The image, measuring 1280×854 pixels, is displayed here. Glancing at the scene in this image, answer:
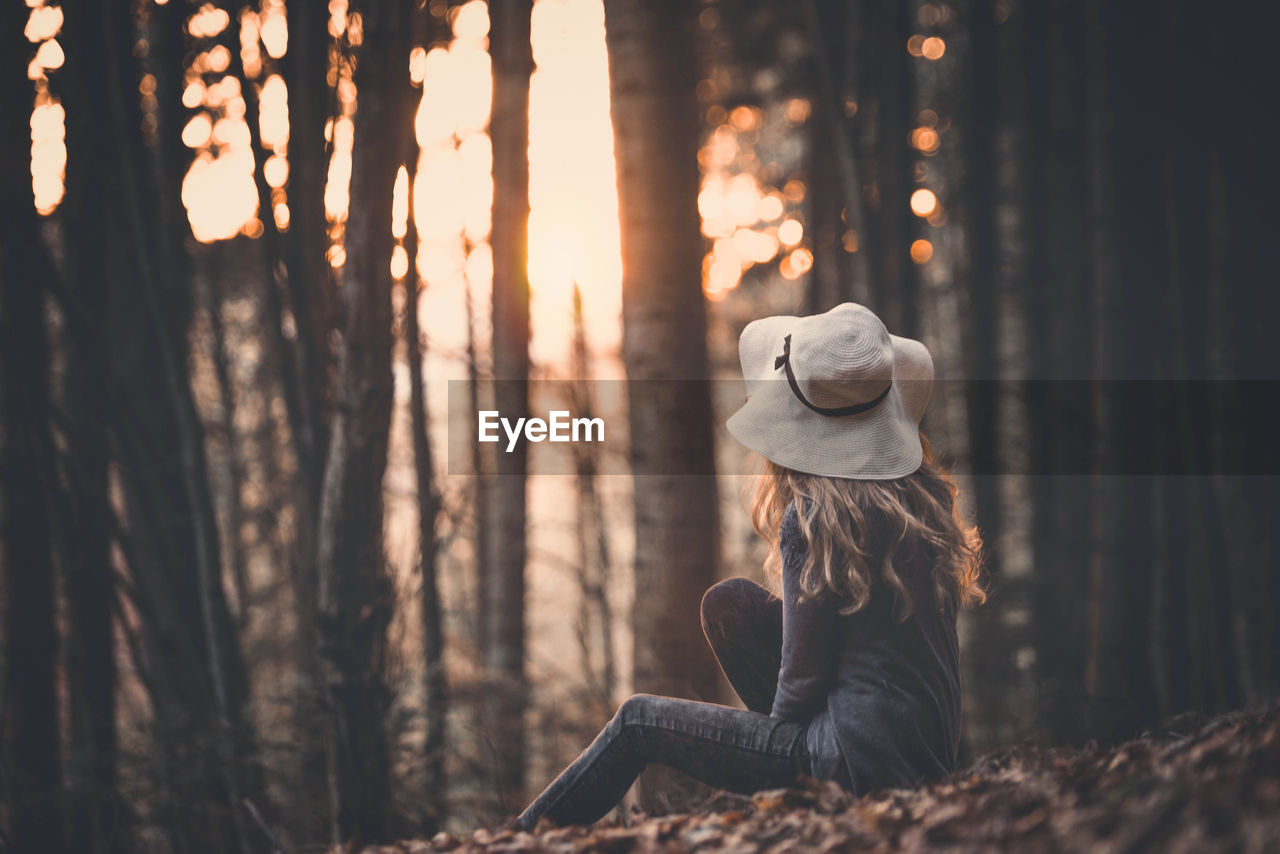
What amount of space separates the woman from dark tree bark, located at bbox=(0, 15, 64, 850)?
11.7ft

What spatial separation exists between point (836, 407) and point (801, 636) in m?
0.71

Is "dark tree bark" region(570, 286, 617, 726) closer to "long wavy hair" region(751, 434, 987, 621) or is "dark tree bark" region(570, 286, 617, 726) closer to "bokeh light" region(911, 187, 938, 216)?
"bokeh light" region(911, 187, 938, 216)

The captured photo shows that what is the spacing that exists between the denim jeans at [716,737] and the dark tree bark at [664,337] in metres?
1.50

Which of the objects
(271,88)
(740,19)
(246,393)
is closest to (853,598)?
(271,88)

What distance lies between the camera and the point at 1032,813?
6.02ft

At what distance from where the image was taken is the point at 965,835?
68.5 inches

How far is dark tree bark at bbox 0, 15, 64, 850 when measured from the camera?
425cm

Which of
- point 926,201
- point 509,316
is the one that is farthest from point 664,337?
point 926,201

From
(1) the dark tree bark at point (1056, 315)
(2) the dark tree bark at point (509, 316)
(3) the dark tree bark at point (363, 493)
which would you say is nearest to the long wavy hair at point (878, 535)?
(3) the dark tree bark at point (363, 493)

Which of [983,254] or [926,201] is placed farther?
[926,201]

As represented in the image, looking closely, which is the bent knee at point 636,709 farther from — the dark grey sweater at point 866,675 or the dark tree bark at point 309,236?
the dark tree bark at point 309,236

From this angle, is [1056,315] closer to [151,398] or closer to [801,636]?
[801,636]

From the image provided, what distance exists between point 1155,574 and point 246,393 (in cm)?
943

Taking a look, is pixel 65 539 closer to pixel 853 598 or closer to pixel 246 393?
pixel 853 598
